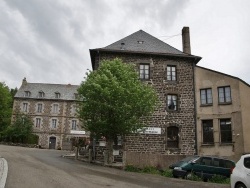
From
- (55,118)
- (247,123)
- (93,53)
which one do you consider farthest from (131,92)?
(55,118)

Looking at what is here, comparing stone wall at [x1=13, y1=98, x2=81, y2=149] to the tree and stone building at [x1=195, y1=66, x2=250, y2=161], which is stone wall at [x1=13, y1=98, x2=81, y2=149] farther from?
the tree

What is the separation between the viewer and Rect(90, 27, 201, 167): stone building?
22.8 metres

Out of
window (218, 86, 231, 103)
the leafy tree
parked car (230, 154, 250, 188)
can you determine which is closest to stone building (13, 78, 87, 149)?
the leafy tree

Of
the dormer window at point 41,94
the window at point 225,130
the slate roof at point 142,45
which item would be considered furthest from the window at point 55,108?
the window at point 225,130

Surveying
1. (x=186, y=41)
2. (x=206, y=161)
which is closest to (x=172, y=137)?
(x=206, y=161)

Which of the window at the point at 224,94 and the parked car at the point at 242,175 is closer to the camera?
the parked car at the point at 242,175

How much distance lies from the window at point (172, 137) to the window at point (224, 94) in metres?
4.19

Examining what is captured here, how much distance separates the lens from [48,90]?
5228 centimetres

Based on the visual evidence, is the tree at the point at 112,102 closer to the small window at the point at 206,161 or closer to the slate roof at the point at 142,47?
the slate roof at the point at 142,47

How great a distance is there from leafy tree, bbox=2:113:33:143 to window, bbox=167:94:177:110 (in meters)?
28.5

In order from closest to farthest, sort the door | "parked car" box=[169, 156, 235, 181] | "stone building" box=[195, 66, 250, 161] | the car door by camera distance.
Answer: the car door < "parked car" box=[169, 156, 235, 181] < "stone building" box=[195, 66, 250, 161] < the door

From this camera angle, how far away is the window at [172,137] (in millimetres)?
23219

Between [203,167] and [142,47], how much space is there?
42.7 feet

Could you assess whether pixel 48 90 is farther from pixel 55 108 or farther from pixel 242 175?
pixel 242 175
